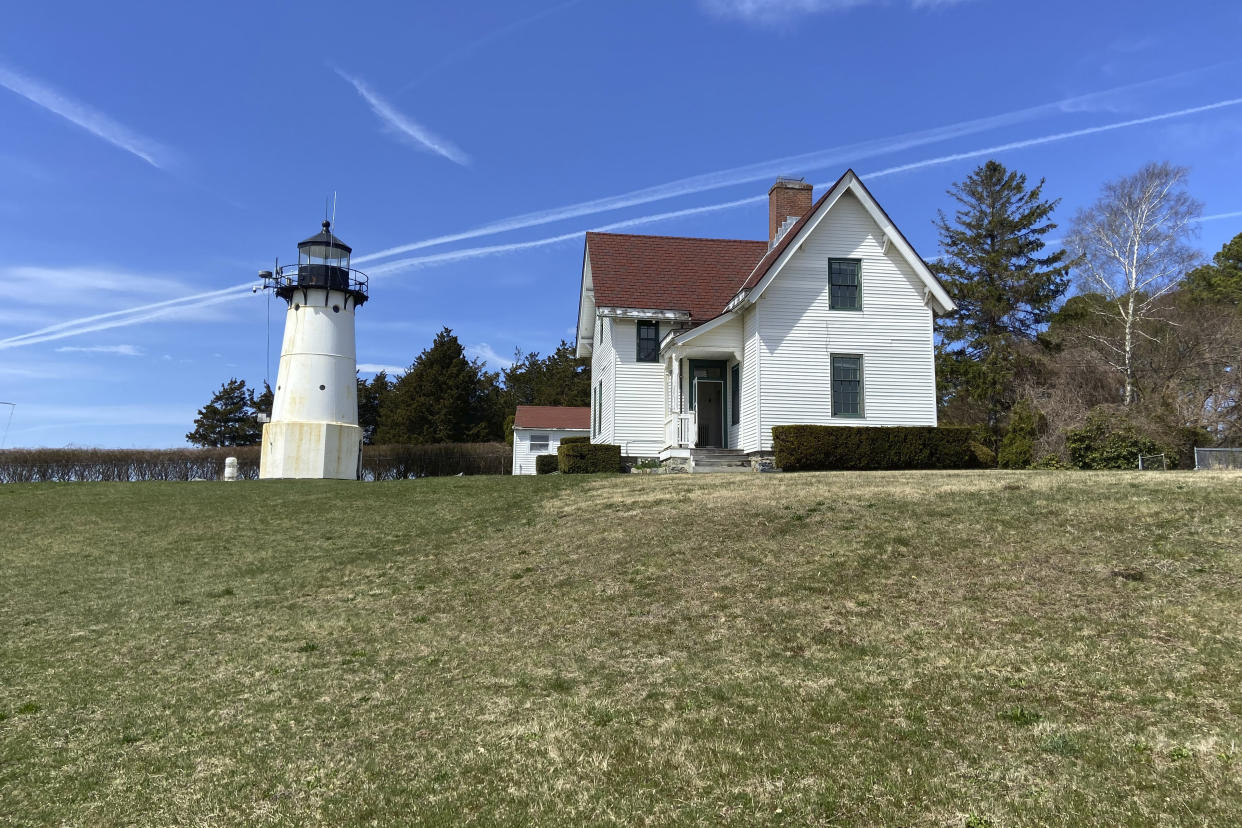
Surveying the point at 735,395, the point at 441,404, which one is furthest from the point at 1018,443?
the point at 441,404

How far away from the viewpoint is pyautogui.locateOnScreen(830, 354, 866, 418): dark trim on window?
1021 inches

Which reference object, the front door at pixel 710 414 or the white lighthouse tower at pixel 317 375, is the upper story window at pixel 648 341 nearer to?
the front door at pixel 710 414

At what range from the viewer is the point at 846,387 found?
2606 cm

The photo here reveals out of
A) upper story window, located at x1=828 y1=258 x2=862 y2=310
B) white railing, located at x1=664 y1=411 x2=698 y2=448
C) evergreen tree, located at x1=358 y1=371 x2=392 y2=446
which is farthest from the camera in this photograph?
evergreen tree, located at x1=358 y1=371 x2=392 y2=446

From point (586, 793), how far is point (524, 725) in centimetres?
152

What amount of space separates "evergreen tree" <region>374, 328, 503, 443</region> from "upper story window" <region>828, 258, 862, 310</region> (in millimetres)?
35372

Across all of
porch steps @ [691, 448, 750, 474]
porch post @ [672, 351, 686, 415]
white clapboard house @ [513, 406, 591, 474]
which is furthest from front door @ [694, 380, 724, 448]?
white clapboard house @ [513, 406, 591, 474]

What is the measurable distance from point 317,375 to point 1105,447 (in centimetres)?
2809

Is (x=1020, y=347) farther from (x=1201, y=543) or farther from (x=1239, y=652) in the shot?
(x=1239, y=652)

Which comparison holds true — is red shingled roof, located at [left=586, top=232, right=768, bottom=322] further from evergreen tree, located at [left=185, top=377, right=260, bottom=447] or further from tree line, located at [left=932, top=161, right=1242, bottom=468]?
evergreen tree, located at [left=185, top=377, right=260, bottom=447]

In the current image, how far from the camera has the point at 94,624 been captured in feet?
41.6

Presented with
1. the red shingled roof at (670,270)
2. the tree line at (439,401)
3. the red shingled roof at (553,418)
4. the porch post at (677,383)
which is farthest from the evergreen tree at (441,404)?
the porch post at (677,383)

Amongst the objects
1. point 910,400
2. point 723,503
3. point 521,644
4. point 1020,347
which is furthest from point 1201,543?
point 1020,347

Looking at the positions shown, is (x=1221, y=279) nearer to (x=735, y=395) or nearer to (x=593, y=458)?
(x=735, y=395)
